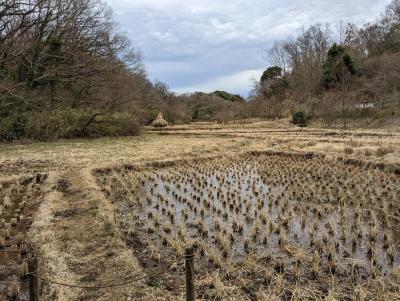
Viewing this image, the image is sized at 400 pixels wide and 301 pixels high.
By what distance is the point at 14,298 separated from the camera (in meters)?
4.23

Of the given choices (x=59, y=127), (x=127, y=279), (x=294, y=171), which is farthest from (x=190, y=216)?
(x=59, y=127)

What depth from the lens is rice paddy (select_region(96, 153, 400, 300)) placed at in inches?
175

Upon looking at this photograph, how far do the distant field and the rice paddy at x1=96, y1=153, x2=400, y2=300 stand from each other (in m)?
0.02

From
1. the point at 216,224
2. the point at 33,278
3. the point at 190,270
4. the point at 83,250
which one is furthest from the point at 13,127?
the point at 190,270

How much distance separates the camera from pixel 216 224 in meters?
6.59

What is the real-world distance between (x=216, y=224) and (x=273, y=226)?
99 centimetres

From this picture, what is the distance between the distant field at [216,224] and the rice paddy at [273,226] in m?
0.02

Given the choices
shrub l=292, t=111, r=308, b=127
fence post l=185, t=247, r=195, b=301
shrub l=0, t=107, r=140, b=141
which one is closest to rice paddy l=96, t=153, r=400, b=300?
fence post l=185, t=247, r=195, b=301

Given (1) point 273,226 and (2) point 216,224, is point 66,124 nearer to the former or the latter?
(2) point 216,224

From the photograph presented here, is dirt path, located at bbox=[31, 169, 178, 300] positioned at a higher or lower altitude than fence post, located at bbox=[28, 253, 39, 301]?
lower

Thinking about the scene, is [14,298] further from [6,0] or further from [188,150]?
[6,0]

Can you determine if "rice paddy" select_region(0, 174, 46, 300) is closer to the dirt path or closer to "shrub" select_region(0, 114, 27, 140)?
the dirt path

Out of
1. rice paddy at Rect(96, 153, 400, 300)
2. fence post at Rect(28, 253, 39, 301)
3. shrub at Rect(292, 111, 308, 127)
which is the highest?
shrub at Rect(292, 111, 308, 127)

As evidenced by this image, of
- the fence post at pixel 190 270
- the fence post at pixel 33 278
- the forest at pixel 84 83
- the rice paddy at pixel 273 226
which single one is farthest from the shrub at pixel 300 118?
the fence post at pixel 33 278
